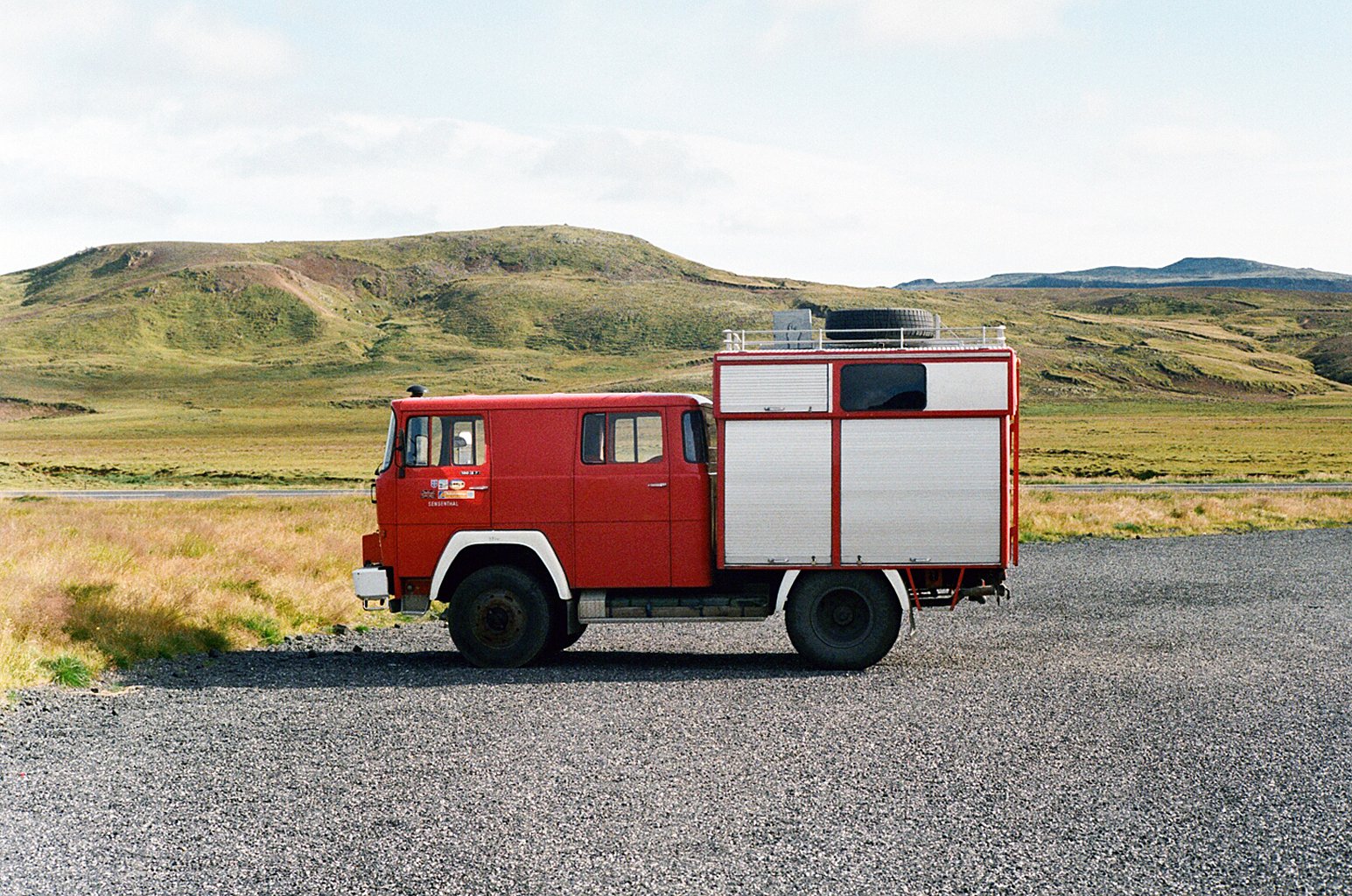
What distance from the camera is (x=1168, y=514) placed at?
32.1 m

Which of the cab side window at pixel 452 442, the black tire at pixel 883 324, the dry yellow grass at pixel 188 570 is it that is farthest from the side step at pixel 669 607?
the dry yellow grass at pixel 188 570

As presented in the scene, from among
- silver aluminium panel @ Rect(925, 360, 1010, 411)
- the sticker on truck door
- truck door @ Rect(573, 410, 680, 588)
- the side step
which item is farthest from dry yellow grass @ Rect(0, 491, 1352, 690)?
silver aluminium panel @ Rect(925, 360, 1010, 411)

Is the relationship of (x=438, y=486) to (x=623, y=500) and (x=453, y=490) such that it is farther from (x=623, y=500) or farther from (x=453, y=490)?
(x=623, y=500)

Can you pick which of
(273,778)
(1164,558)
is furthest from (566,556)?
(1164,558)

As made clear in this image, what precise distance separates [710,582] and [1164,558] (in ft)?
45.0

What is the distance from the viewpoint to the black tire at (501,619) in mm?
12930

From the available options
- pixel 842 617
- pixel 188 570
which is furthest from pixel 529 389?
pixel 842 617

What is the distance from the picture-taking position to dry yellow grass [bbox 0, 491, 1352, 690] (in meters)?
13.0

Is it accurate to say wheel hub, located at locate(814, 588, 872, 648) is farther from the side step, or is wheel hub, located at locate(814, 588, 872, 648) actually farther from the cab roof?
the cab roof

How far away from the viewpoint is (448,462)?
1291 cm

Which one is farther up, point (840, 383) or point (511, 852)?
point (840, 383)

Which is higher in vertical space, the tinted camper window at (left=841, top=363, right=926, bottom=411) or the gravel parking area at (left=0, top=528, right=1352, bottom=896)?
the tinted camper window at (left=841, top=363, right=926, bottom=411)

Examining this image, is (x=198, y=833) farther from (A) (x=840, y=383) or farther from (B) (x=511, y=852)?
(A) (x=840, y=383)

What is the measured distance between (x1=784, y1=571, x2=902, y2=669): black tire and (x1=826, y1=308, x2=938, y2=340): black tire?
8.01 feet
